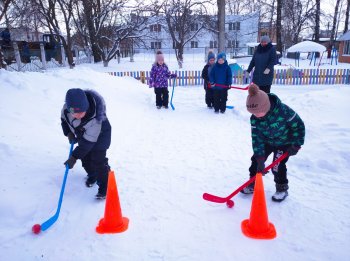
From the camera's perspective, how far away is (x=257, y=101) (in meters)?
2.45

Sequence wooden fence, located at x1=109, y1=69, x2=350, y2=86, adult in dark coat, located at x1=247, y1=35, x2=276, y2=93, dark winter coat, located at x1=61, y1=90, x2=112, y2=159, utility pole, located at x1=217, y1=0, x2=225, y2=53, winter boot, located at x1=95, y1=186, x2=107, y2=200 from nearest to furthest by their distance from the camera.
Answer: dark winter coat, located at x1=61, y1=90, x2=112, y2=159
winter boot, located at x1=95, y1=186, x2=107, y2=200
adult in dark coat, located at x1=247, y1=35, x2=276, y2=93
wooden fence, located at x1=109, y1=69, x2=350, y2=86
utility pole, located at x1=217, y1=0, x2=225, y2=53

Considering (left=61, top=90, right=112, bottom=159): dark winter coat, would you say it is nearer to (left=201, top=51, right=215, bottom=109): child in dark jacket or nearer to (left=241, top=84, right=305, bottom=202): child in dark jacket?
(left=241, top=84, right=305, bottom=202): child in dark jacket

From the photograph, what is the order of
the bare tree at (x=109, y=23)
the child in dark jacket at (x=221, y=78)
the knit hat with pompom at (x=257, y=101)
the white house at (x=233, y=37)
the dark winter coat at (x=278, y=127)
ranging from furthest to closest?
the white house at (x=233, y=37)
the bare tree at (x=109, y=23)
the child in dark jacket at (x=221, y=78)
the dark winter coat at (x=278, y=127)
the knit hat with pompom at (x=257, y=101)

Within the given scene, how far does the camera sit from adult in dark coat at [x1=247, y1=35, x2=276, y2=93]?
6309 millimetres

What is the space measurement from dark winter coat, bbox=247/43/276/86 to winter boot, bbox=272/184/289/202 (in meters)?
4.05

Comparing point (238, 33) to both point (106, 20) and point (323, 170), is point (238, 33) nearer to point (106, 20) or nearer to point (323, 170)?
point (106, 20)

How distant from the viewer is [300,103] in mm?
6672

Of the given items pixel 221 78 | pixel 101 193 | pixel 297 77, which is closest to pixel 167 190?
Answer: pixel 101 193

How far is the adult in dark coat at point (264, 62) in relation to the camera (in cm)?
631

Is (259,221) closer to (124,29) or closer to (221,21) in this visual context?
(221,21)

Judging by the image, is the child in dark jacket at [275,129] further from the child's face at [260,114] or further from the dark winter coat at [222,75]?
the dark winter coat at [222,75]

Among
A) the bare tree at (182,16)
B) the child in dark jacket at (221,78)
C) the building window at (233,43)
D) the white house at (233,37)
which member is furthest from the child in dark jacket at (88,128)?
the building window at (233,43)

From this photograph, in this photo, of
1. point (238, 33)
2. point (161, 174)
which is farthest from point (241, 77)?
point (238, 33)

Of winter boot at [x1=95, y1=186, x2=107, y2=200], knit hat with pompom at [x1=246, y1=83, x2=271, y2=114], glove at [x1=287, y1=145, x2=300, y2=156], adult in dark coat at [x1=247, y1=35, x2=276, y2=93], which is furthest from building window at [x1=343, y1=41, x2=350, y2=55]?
winter boot at [x1=95, y1=186, x2=107, y2=200]
